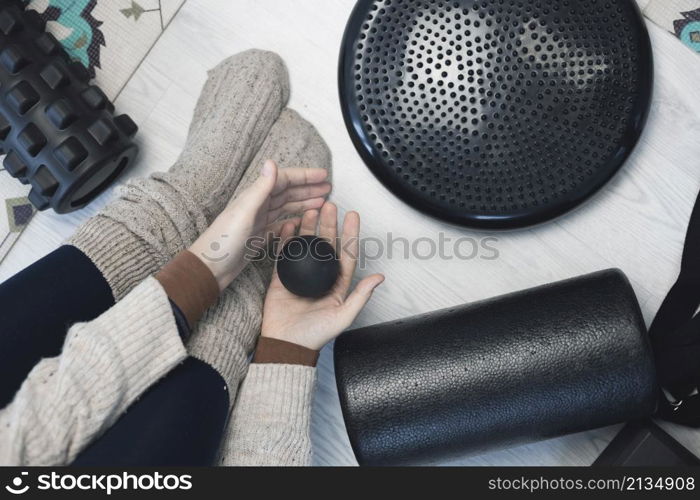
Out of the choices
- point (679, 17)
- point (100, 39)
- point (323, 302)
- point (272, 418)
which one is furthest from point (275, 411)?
point (679, 17)

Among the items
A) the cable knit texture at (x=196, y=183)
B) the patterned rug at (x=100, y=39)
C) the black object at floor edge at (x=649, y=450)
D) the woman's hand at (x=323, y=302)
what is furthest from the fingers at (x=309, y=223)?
the black object at floor edge at (x=649, y=450)

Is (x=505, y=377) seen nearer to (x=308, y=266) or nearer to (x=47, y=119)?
(x=308, y=266)

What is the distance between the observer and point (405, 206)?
0.81 m

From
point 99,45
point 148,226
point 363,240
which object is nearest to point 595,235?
point 363,240

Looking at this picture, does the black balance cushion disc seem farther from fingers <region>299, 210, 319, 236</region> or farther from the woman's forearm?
the woman's forearm

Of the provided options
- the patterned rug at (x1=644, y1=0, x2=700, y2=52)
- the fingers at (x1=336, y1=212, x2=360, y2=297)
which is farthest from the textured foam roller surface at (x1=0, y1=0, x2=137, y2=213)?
the patterned rug at (x1=644, y1=0, x2=700, y2=52)

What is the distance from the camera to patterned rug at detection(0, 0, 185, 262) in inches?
33.2

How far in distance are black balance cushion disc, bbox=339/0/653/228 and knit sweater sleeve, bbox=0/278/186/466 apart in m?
0.34

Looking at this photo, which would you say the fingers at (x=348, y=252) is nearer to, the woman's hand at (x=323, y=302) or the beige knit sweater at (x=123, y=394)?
the woman's hand at (x=323, y=302)

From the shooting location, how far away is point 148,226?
2.34ft

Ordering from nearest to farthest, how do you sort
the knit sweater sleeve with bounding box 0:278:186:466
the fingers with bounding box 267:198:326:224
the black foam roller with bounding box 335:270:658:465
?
the knit sweater sleeve with bounding box 0:278:186:466 < the black foam roller with bounding box 335:270:658:465 < the fingers with bounding box 267:198:326:224

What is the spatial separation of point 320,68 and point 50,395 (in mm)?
528

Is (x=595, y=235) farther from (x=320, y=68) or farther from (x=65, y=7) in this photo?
(x=65, y=7)

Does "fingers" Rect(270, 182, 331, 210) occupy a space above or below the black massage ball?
above
